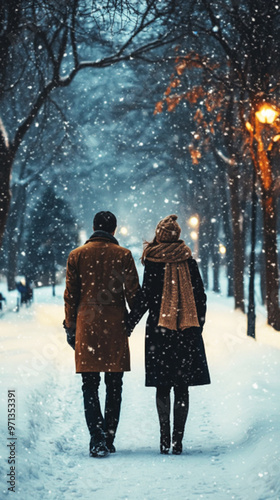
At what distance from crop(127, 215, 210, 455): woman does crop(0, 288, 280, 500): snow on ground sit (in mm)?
375

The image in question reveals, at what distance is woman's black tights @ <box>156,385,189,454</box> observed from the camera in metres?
4.67

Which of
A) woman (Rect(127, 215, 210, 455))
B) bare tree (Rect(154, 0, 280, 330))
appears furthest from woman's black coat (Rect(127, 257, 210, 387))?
bare tree (Rect(154, 0, 280, 330))

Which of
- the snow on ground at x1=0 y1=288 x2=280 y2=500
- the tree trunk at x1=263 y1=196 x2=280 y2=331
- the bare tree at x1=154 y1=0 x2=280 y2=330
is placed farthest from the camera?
the tree trunk at x1=263 y1=196 x2=280 y2=331

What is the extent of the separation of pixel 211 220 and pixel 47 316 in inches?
577

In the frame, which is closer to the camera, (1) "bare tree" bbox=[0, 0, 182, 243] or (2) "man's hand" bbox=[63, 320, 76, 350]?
(2) "man's hand" bbox=[63, 320, 76, 350]

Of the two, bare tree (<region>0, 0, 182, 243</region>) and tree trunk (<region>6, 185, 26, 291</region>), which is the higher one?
bare tree (<region>0, 0, 182, 243</region>)

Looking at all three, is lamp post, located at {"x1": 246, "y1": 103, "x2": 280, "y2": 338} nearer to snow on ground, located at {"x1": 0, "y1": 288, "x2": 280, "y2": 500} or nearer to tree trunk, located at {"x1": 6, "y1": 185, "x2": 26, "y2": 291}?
snow on ground, located at {"x1": 0, "y1": 288, "x2": 280, "y2": 500}

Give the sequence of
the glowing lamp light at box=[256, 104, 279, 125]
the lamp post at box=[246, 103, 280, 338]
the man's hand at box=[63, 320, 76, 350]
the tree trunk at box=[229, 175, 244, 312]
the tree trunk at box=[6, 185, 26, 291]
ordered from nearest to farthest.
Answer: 1. the man's hand at box=[63, 320, 76, 350]
2. the glowing lamp light at box=[256, 104, 279, 125]
3. the lamp post at box=[246, 103, 280, 338]
4. the tree trunk at box=[229, 175, 244, 312]
5. the tree trunk at box=[6, 185, 26, 291]

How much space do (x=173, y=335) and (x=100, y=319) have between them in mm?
629

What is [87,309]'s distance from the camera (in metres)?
4.80

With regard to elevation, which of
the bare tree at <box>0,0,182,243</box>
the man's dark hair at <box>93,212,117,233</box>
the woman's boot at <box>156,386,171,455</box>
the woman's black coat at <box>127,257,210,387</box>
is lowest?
the woman's boot at <box>156,386,171,455</box>

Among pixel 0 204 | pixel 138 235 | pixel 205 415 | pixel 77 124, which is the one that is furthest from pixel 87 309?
pixel 138 235

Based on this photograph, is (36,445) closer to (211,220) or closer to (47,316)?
(47,316)

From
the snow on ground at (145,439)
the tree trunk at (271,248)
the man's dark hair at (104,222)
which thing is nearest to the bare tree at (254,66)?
the tree trunk at (271,248)
